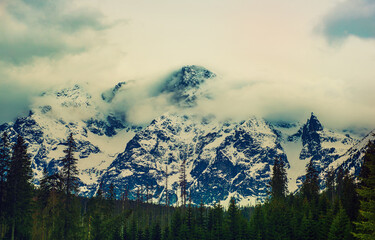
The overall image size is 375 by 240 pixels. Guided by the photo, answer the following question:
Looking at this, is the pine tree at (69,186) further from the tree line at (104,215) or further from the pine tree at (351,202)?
the pine tree at (351,202)

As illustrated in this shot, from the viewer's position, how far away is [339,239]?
234 feet

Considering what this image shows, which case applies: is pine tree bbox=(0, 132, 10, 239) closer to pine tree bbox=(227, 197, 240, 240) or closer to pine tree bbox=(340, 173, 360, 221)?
pine tree bbox=(227, 197, 240, 240)

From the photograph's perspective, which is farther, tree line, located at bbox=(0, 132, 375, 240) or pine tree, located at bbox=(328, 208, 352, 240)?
pine tree, located at bbox=(328, 208, 352, 240)

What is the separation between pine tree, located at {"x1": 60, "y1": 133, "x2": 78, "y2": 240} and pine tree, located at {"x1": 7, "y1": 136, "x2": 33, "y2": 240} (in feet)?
17.1

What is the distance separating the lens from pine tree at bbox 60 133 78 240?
69.2 meters

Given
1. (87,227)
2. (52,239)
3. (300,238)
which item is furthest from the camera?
(87,227)

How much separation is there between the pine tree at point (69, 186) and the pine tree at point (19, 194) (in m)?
5.20

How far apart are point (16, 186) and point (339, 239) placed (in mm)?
44748

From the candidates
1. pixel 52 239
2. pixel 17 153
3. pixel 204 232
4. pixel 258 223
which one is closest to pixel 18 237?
pixel 52 239

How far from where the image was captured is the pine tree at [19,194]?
68625 millimetres

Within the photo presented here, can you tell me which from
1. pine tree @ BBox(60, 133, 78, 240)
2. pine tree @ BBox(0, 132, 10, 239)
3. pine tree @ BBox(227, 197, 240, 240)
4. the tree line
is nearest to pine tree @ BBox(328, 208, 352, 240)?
the tree line

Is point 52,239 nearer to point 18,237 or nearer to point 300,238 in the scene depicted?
point 18,237

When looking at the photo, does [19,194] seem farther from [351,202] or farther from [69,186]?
[351,202]

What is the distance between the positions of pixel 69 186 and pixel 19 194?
7.34m
